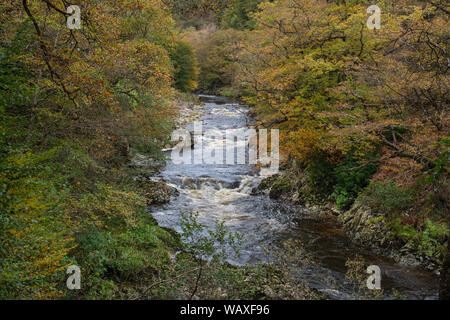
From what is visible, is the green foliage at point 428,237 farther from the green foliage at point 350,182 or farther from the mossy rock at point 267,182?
the mossy rock at point 267,182

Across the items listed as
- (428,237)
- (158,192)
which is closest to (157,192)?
(158,192)

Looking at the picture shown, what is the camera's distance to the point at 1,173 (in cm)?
454

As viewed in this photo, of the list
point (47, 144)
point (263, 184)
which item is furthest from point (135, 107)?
point (263, 184)

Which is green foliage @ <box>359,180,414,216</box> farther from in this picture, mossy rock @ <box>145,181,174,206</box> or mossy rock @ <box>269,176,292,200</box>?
mossy rock @ <box>145,181,174,206</box>

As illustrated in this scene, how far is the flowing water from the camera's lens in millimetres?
7344

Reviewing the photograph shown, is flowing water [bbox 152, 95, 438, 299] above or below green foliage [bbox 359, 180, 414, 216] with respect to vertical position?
below

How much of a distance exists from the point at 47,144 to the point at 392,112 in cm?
932

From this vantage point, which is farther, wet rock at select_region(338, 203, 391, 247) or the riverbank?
wet rock at select_region(338, 203, 391, 247)

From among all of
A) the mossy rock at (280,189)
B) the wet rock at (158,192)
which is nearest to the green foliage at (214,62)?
the mossy rock at (280,189)

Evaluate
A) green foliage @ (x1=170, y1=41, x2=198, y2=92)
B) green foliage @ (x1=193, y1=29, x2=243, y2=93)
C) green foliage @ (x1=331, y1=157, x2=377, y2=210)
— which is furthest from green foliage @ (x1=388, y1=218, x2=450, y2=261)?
green foliage @ (x1=193, y1=29, x2=243, y2=93)

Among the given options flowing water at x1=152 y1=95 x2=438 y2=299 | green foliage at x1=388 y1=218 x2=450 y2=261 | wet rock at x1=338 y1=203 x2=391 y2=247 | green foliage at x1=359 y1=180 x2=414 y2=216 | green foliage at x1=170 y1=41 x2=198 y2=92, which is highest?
green foliage at x1=170 y1=41 x2=198 y2=92

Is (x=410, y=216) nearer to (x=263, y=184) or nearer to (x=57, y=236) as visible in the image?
(x=263, y=184)

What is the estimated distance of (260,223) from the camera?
11344 mm

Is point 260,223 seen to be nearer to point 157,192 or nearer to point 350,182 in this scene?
point 350,182
